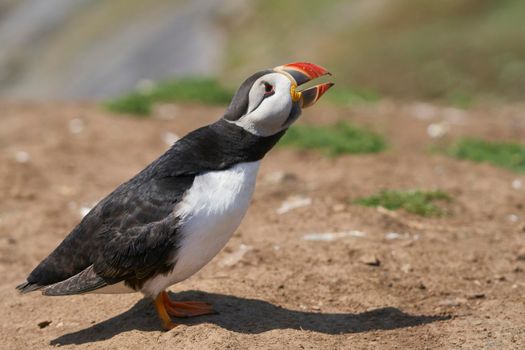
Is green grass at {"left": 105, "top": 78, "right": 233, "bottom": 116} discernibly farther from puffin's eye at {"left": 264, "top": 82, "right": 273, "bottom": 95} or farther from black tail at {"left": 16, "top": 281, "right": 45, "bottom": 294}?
puffin's eye at {"left": 264, "top": 82, "right": 273, "bottom": 95}

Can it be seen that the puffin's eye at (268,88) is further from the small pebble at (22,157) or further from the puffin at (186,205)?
the small pebble at (22,157)

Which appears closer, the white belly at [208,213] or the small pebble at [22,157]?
the white belly at [208,213]

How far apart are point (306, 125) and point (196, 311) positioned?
5.57 m

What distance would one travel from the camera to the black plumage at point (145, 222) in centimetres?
491

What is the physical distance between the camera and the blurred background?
1384 cm

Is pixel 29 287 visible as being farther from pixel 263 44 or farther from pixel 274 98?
pixel 263 44

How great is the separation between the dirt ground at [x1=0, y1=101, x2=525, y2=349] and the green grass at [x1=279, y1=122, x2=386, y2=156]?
19 cm

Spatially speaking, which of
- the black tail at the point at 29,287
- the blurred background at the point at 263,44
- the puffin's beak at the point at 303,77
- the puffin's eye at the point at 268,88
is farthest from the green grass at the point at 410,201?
the blurred background at the point at 263,44

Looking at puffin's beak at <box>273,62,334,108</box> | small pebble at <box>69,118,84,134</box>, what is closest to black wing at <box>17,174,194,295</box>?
puffin's beak at <box>273,62,334,108</box>

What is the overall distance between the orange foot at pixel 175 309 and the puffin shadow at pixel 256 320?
1.8 inches

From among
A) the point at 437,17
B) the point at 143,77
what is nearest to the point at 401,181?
the point at 437,17

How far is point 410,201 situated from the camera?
23.9 feet

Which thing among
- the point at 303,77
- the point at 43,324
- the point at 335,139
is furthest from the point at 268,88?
the point at 335,139

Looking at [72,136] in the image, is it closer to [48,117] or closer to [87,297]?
[48,117]
